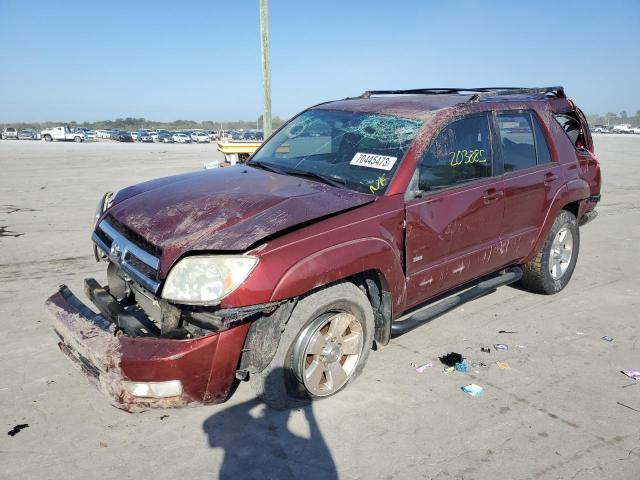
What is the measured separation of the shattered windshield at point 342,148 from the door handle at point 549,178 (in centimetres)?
163

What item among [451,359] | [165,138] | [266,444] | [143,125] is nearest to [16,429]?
[266,444]

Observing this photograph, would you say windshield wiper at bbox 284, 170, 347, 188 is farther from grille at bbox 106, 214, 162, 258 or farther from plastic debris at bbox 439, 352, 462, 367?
plastic debris at bbox 439, 352, 462, 367

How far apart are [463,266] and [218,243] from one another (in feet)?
6.66

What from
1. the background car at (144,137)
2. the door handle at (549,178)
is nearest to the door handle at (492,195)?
the door handle at (549,178)

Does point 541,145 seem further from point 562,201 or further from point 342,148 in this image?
point 342,148

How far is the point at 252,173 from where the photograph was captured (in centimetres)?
390

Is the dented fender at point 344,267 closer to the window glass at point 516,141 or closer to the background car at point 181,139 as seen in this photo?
the window glass at point 516,141

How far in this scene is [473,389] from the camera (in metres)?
3.33

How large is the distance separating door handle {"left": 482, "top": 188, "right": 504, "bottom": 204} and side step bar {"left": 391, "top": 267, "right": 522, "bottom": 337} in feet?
2.53

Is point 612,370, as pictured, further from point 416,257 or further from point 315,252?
point 315,252

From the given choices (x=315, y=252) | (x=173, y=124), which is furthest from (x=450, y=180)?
(x=173, y=124)

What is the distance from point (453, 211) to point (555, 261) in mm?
2082

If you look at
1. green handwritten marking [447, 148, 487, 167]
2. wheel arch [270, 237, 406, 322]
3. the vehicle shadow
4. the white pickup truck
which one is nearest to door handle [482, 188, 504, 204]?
green handwritten marking [447, 148, 487, 167]

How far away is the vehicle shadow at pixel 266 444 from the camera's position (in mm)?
2568
